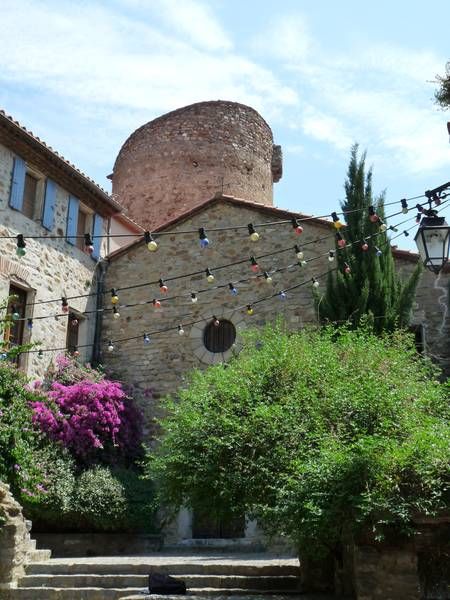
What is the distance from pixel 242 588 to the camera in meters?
8.39

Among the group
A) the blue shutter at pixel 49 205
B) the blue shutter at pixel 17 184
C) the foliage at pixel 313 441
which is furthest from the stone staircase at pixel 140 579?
the blue shutter at pixel 49 205

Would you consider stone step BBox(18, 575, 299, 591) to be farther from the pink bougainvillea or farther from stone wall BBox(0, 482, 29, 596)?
the pink bougainvillea

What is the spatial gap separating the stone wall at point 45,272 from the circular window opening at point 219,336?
2.69m

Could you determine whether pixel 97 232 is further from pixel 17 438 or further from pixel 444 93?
pixel 444 93

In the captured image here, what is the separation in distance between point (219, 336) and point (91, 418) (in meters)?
3.16

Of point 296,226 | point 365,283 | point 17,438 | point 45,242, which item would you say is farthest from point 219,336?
point 296,226

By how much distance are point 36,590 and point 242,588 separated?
260 cm

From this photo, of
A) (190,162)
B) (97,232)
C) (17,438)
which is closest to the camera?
(17,438)

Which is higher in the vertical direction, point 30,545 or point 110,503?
point 110,503

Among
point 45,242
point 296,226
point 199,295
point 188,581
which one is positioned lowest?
point 188,581

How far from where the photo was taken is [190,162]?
2050 centimetres

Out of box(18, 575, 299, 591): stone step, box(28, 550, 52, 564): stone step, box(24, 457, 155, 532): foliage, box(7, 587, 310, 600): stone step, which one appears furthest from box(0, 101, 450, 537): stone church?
box(7, 587, 310, 600): stone step

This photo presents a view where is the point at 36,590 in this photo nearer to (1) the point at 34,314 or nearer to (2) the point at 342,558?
(2) the point at 342,558

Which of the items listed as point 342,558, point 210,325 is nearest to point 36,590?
point 342,558
